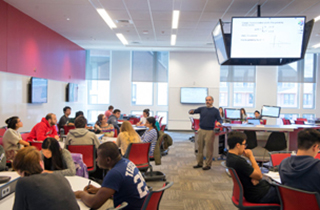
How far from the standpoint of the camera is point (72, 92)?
35.2 feet

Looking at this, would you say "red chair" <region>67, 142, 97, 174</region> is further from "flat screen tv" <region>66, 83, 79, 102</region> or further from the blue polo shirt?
"flat screen tv" <region>66, 83, 79, 102</region>

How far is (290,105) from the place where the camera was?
1355cm

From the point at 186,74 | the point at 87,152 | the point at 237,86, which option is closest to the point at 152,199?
the point at 87,152

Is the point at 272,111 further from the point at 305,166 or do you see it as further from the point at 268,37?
the point at 305,166

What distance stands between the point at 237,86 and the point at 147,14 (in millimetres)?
7652

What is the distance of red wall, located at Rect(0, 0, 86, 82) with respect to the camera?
6461mm

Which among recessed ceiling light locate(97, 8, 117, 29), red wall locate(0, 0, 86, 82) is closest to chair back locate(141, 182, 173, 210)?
red wall locate(0, 0, 86, 82)

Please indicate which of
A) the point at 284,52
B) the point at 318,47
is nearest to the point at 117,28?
the point at 284,52

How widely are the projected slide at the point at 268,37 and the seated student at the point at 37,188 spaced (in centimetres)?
519

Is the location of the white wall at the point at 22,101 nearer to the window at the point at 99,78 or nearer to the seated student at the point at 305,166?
the window at the point at 99,78

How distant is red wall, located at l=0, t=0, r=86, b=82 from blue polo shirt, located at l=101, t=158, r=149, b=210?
556cm

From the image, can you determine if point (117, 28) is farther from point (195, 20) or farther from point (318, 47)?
point (318, 47)

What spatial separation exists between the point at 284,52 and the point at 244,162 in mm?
4076

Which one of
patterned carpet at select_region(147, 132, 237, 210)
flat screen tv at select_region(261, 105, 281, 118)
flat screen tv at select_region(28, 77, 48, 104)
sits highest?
flat screen tv at select_region(28, 77, 48, 104)
